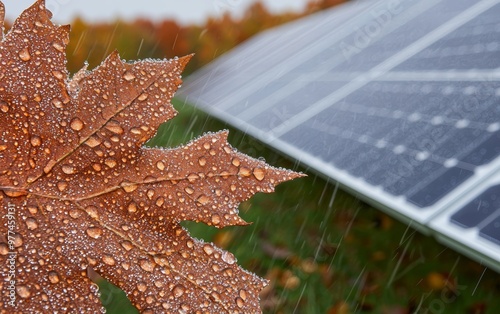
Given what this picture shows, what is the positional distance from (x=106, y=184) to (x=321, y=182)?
13.9ft

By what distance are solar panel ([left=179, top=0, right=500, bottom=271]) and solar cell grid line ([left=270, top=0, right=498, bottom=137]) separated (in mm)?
13

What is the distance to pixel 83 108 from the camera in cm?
56

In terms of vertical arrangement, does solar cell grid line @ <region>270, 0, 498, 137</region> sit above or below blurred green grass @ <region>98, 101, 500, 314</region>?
above

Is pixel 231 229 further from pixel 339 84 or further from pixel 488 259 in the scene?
pixel 488 259

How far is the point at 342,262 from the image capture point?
11.3 feet

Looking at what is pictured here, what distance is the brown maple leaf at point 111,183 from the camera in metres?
0.53

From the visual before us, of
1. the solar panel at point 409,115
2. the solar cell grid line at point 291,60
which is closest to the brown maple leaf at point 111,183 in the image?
the solar panel at point 409,115

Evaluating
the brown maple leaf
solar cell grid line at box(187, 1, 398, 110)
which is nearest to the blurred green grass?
the brown maple leaf

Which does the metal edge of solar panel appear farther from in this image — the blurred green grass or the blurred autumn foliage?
the blurred autumn foliage

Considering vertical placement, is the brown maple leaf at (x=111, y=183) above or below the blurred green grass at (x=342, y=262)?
above

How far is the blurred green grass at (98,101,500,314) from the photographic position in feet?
9.95

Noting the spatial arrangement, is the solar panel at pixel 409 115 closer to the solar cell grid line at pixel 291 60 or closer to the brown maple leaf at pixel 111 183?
the solar cell grid line at pixel 291 60

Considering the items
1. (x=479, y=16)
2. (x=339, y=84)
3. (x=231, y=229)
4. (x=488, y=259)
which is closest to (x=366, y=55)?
(x=339, y=84)

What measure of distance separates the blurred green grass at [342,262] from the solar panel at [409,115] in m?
0.54
